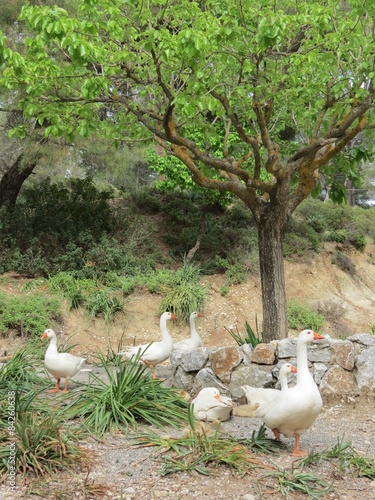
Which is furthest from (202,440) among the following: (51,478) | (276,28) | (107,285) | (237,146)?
(107,285)

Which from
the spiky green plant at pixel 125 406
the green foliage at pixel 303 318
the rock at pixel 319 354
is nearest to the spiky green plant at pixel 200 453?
the spiky green plant at pixel 125 406

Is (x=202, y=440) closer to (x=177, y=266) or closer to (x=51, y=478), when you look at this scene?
(x=51, y=478)

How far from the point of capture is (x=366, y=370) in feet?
19.8

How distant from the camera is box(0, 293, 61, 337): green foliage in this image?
938 centimetres

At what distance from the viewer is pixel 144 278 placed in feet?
38.5

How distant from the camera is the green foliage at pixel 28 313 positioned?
30.8ft

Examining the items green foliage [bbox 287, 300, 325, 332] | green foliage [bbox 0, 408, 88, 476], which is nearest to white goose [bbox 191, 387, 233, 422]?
green foliage [bbox 0, 408, 88, 476]

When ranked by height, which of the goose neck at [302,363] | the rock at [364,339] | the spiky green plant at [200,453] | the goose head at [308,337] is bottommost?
the spiky green plant at [200,453]

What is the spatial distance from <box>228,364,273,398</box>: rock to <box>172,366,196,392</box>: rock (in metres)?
0.50

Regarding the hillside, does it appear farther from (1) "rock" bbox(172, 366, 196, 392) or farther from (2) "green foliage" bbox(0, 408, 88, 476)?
(2) "green foliage" bbox(0, 408, 88, 476)

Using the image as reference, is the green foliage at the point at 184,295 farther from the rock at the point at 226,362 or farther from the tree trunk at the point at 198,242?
the rock at the point at 226,362

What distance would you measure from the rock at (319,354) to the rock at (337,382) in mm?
139

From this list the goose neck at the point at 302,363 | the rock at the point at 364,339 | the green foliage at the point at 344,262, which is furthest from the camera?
the green foliage at the point at 344,262

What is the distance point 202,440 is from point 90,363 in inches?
180
